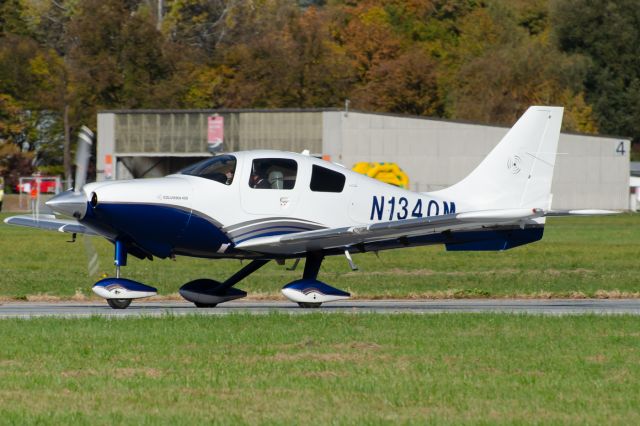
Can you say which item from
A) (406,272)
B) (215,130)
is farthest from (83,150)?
(215,130)

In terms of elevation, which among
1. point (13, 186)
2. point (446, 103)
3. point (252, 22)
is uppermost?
point (252, 22)

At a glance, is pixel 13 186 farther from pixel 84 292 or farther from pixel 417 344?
pixel 417 344

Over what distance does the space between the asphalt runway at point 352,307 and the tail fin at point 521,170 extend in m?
1.69

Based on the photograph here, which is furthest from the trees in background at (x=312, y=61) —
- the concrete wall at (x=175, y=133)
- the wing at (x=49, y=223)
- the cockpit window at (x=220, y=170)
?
the cockpit window at (x=220, y=170)

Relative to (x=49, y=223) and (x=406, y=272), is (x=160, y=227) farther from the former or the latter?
(x=406, y=272)

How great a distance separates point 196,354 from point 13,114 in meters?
79.1

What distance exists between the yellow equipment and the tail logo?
47373 mm

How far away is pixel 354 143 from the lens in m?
70.1

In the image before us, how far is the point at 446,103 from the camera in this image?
104 m

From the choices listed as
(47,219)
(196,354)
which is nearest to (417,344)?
(196,354)

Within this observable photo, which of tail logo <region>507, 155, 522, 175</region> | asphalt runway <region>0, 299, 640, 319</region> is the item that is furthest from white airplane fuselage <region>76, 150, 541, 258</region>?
tail logo <region>507, 155, 522, 175</region>

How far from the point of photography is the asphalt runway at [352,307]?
730 inches

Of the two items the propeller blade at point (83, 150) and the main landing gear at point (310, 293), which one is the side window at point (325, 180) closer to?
the main landing gear at point (310, 293)

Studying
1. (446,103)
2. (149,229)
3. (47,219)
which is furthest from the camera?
(446,103)
